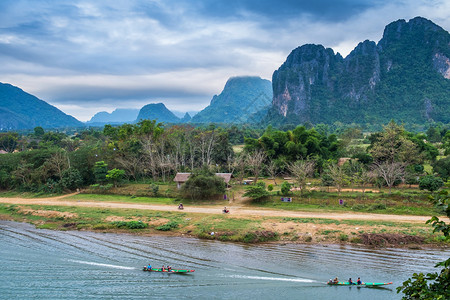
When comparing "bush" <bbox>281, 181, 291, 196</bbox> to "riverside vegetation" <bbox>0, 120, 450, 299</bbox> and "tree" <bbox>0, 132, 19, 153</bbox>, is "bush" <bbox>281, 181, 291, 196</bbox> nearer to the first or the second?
"riverside vegetation" <bbox>0, 120, 450, 299</bbox>

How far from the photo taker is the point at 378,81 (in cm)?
16525

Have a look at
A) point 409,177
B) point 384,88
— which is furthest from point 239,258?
point 384,88

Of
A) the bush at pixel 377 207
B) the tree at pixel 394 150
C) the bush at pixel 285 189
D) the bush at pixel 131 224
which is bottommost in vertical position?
the bush at pixel 131 224

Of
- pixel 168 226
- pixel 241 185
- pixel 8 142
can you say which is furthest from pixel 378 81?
pixel 168 226

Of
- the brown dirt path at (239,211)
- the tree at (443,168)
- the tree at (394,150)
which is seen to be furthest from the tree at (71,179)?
the tree at (443,168)

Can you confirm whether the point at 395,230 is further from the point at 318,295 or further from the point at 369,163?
the point at 369,163

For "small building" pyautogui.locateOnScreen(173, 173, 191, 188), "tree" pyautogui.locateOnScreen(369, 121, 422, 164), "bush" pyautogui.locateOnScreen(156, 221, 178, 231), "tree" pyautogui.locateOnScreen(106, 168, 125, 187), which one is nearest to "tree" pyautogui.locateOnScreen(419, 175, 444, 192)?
"tree" pyautogui.locateOnScreen(369, 121, 422, 164)

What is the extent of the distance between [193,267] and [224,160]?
33870mm

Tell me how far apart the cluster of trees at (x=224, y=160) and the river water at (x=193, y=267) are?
42.6 feet

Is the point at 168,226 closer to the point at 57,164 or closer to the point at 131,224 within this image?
the point at 131,224

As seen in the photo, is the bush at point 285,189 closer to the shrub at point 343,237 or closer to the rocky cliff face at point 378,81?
the shrub at point 343,237

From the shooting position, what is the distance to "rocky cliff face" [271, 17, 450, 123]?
15311 centimetres

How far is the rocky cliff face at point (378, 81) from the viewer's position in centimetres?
15311

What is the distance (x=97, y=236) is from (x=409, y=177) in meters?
34.6
